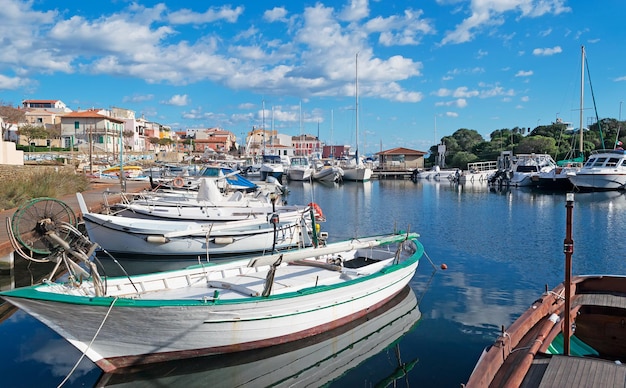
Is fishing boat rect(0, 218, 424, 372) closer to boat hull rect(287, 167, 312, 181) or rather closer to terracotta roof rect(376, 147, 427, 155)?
boat hull rect(287, 167, 312, 181)

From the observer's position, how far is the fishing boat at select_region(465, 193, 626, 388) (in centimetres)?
522

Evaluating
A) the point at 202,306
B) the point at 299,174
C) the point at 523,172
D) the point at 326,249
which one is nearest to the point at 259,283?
the point at 326,249

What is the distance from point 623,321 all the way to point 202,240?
11.2 m

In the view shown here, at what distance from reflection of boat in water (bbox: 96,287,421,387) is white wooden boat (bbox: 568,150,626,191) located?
40.8 meters

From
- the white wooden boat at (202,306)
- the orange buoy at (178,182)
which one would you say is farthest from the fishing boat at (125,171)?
the white wooden boat at (202,306)

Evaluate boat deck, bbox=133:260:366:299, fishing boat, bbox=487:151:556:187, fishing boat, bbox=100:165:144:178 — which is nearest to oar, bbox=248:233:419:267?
boat deck, bbox=133:260:366:299

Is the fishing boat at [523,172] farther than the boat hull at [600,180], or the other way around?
the fishing boat at [523,172]

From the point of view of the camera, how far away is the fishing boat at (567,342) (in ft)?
17.1

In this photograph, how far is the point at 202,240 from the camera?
1499 cm

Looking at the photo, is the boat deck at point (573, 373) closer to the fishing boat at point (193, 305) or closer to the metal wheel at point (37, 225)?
the fishing boat at point (193, 305)

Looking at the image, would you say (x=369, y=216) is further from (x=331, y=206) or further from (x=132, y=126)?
(x=132, y=126)

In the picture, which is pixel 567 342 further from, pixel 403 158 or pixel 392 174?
pixel 403 158

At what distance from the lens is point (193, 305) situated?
718 centimetres

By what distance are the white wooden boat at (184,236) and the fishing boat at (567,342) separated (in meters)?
7.94
